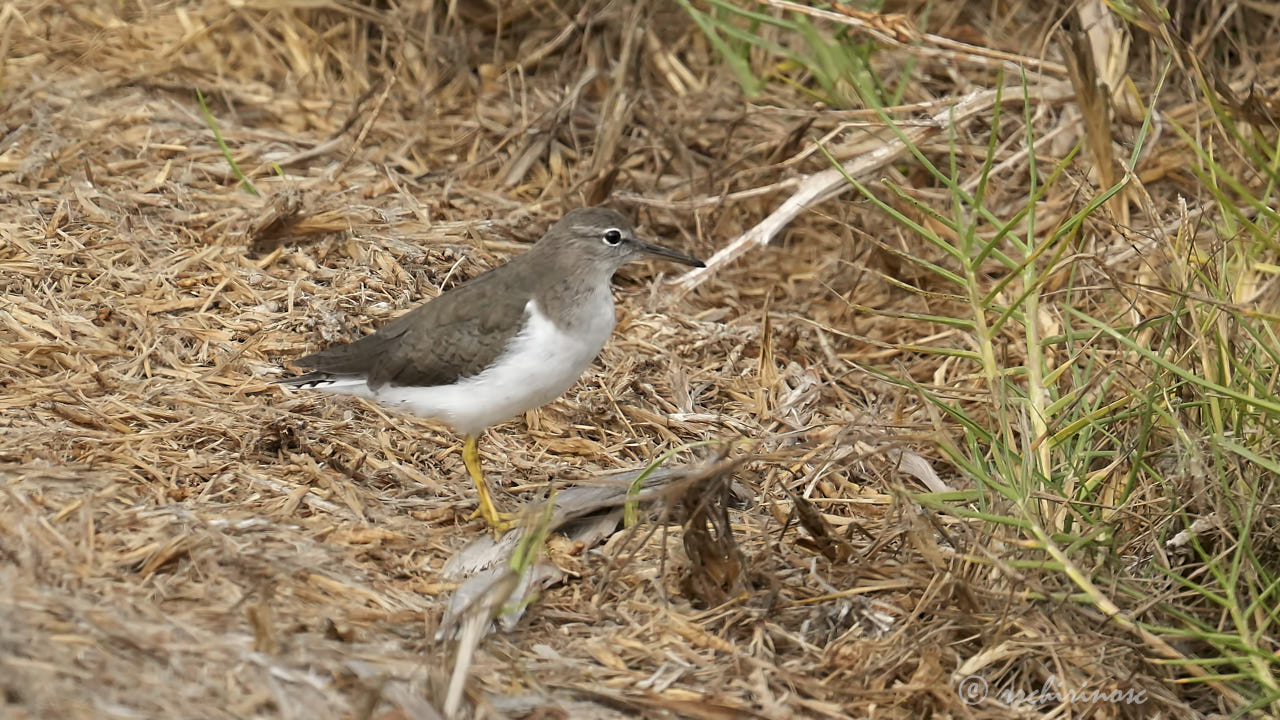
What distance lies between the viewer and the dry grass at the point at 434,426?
3971mm

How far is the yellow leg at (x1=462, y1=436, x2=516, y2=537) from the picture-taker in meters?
4.87

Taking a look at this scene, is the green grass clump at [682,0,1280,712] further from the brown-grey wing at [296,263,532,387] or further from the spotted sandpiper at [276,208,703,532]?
the brown-grey wing at [296,263,532,387]

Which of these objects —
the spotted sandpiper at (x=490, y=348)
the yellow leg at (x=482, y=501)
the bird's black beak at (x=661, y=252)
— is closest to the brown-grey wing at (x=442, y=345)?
the spotted sandpiper at (x=490, y=348)

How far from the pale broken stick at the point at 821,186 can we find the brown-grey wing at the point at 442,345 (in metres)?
1.50

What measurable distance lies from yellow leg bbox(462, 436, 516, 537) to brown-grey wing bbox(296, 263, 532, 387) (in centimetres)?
29

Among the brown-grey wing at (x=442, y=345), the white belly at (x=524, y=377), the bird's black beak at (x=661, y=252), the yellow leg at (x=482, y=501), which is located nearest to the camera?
the yellow leg at (x=482, y=501)

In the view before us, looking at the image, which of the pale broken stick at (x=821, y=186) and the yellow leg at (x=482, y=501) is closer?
the yellow leg at (x=482, y=501)

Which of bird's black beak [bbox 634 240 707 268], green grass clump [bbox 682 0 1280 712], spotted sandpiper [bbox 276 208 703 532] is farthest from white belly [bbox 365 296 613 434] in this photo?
green grass clump [bbox 682 0 1280 712]

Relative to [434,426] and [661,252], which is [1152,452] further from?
[434,426]

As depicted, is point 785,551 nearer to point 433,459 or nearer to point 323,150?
point 433,459

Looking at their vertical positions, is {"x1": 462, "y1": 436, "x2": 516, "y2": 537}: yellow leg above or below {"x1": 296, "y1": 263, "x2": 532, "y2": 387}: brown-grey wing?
below

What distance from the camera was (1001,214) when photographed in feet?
23.2

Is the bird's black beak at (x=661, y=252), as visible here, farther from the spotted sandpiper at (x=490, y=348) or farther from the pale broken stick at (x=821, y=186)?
the pale broken stick at (x=821, y=186)

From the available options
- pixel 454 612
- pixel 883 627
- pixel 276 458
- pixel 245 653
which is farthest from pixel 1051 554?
pixel 276 458
